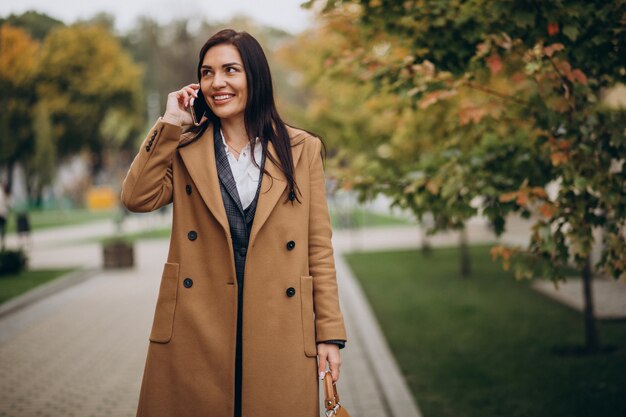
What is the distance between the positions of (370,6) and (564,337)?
15.6ft

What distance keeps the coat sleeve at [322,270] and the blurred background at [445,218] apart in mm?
1696

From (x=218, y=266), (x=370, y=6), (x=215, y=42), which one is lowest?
(x=218, y=266)

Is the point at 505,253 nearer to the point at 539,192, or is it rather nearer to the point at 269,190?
the point at 539,192

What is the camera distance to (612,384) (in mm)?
5805

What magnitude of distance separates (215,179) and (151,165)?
0.24 metres

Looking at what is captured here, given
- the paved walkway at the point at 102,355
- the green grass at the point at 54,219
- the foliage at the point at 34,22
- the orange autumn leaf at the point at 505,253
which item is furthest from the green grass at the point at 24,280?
the green grass at the point at 54,219

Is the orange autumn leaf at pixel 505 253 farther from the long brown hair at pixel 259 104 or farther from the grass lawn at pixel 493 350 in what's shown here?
the long brown hair at pixel 259 104

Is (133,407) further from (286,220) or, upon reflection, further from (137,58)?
(137,58)

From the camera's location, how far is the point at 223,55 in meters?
2.60

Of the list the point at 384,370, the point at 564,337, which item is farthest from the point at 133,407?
the point at 564,337

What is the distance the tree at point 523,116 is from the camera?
383 centimetres

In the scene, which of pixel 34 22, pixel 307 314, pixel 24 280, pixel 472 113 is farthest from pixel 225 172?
pixel 24 280

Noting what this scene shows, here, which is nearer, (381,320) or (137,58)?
(381,320)

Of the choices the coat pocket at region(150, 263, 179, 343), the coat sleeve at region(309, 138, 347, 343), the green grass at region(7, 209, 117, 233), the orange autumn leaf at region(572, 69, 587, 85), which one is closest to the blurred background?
the orange autumn leaf at region(572, 69, 587, 85)
